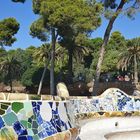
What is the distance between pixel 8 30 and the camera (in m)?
32.1

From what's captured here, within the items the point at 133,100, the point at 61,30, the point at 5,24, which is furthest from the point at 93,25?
the point at 133,100

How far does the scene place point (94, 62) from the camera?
160 ft

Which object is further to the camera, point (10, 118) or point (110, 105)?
point (110, 105)

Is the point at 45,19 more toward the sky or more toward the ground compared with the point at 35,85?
more toward the sky

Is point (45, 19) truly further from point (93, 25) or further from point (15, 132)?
point (15, 132)

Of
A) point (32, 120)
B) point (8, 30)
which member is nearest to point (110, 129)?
point (32, 120)

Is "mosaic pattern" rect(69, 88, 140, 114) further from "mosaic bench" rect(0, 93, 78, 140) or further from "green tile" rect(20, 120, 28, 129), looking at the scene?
"green tile" rect(20, 120, 28, 129)

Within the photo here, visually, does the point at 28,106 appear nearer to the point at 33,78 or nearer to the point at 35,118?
the point at 35,118

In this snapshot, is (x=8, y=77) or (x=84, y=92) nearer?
(x=84, y=92)

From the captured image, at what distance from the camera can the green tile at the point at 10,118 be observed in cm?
270

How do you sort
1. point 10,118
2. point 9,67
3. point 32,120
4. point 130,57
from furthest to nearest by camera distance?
1. point 130,57
2. point 9,67
3. point 32,120
4. point 10,118

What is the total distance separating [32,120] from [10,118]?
0.94 feet

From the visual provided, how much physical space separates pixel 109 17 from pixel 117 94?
1118cm

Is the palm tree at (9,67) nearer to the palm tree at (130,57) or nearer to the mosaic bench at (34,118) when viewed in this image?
the palm tree at (130,57)
